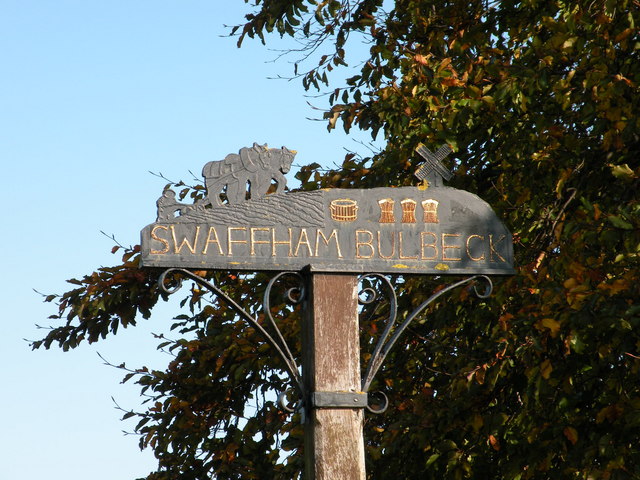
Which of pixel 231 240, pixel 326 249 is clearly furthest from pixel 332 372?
pixel 231 240

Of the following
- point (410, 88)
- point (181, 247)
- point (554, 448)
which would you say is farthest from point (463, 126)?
point (181, 247)

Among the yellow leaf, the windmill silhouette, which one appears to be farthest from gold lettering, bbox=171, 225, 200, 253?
the yellow leaf

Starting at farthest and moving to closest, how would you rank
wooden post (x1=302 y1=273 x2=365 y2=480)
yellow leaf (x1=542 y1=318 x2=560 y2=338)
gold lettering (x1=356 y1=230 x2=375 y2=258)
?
yellow leaf (x1=542 y1=318 x2=560 y2=338), gold lettering (x1=356 y1=230 x2=375 y2=258), wooden post (x1=302 y1=273 x2=365 y2=480)

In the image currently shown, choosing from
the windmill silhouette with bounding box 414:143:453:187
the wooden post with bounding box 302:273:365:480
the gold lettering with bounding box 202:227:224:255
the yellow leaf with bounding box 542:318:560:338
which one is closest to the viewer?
the wooden post with bounding box 302:273:365:480

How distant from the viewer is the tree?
5.43 meters

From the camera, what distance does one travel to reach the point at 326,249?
12.3 ft

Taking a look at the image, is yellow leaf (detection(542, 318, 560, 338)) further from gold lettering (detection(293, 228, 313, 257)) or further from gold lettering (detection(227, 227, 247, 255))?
gold lettering (detection(227, 227, 247, 255))

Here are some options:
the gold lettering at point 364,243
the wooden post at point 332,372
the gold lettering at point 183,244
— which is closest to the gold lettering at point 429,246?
the gold lettering at point 364,243

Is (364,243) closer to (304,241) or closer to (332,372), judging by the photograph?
(304,241)

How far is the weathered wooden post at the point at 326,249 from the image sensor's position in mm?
3604

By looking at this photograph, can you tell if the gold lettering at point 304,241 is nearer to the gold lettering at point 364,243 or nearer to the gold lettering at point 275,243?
the gold lettering at point 275,243

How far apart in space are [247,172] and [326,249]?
41 centimetres

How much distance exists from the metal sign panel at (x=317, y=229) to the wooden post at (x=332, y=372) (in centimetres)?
10

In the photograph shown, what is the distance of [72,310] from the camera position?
27.2 feet
